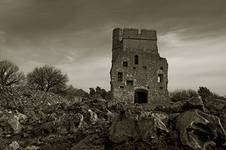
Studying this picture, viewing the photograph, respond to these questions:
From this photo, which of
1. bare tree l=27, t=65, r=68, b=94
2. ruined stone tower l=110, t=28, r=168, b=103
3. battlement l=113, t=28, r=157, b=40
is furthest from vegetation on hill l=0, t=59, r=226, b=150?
bare tree l=27, t=65, r=68, b=94

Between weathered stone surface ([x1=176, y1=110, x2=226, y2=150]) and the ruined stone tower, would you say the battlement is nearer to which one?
the ruined stone tower

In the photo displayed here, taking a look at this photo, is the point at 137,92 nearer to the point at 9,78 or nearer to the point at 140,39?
the point at 140,39

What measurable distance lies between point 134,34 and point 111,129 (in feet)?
94.5

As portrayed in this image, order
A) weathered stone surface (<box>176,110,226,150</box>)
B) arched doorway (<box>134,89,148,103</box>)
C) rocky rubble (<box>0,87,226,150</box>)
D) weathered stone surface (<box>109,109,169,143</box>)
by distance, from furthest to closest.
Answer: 1. arched doorway (<box>134,89,148,103</box>)
2. weathered stone surface (<box>109,109,169,143</box>)
3. rocky rubble (<box>0,87,226,150</box>)
4. weathered stone surface (<box>176,110,226,150</box>)

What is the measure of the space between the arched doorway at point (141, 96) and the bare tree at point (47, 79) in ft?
36.5

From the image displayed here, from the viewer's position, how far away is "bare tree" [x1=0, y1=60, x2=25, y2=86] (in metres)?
49.4

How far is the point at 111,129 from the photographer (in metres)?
18.4

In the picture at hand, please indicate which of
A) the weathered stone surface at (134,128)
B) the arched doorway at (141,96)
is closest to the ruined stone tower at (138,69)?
the arched doorway at (141,96)

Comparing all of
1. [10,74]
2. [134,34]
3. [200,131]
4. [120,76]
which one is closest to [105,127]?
[200,131]

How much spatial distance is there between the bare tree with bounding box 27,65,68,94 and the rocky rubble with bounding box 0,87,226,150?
23954 mm

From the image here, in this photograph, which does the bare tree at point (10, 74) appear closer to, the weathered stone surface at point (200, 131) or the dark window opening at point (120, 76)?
the dark window opening at point (120, 76)

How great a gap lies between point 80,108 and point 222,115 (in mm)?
10788

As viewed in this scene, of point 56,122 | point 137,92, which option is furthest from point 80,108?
point 137,92

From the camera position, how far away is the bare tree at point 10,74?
162 ft
